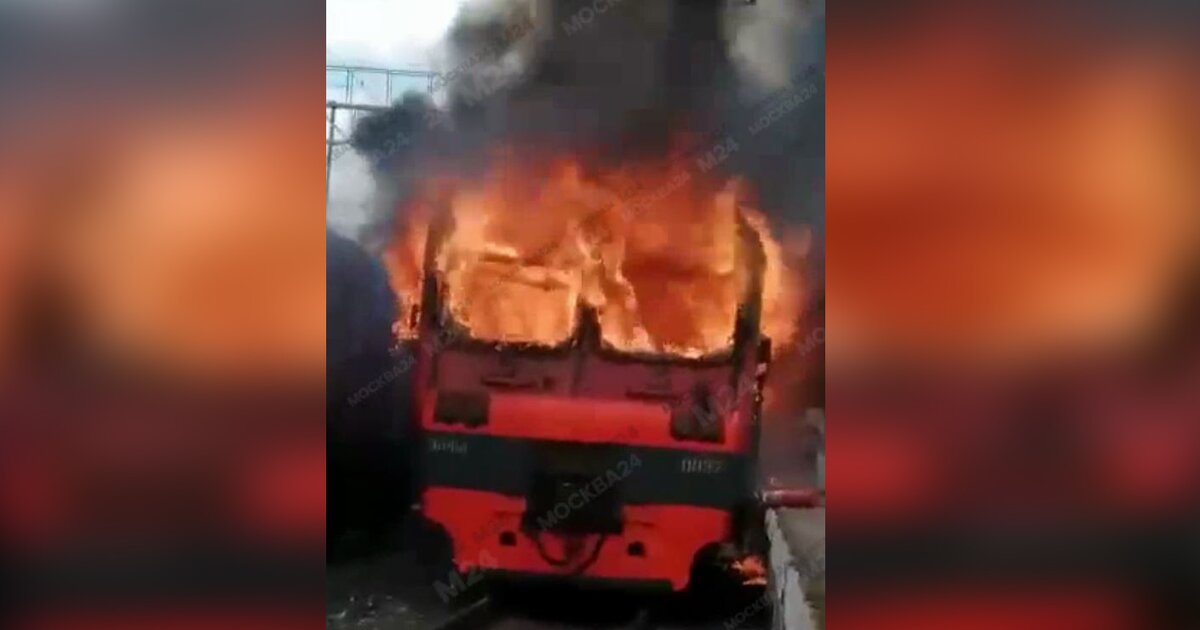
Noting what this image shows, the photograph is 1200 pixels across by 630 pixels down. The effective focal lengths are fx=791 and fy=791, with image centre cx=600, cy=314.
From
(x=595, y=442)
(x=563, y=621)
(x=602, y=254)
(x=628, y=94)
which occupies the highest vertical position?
(x=628, y=94)

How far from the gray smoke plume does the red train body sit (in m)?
0.09

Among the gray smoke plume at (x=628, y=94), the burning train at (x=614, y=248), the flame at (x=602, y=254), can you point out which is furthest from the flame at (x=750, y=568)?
the gray smoke plume at (x=628, y=94)

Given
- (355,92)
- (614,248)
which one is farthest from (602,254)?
(355,92)

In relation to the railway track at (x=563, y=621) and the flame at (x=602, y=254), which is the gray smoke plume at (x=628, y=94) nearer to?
the flame at (x=602, y=254)

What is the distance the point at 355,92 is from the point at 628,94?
0.30m

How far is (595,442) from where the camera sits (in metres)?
0.87

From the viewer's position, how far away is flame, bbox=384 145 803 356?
2.81ft

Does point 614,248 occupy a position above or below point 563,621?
above

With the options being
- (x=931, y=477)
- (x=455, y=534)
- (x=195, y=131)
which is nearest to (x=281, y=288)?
(x=195, y=131)

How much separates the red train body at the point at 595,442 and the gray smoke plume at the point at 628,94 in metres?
0.09

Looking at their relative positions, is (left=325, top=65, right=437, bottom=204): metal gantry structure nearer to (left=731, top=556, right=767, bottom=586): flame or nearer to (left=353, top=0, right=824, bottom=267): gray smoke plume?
(left=353, top=0, right=824, bottom=267): gray smoke plume

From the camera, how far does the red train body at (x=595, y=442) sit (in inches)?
33.8

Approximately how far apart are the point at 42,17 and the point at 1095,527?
4.36 ft

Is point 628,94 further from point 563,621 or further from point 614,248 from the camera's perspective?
point 563,621
